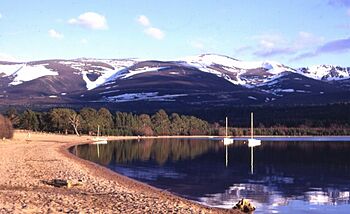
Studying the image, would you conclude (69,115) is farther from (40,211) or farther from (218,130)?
(40,211)

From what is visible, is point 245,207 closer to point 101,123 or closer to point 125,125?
point 101,123

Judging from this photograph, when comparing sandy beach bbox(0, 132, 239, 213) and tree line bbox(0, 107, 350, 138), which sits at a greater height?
tree line bbox(0, 107, 350, 138)

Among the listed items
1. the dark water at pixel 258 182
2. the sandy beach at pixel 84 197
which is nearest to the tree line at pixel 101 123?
the dark water at pixel 258 182

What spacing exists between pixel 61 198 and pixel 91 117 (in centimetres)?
10016

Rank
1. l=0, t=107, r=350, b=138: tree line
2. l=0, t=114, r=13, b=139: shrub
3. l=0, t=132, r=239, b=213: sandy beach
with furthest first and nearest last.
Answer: l=0, t=107, r=350, b=138: tree line, l=0, t=114, r=13, b=139: shrub, l=0, t=132, r=239, b=213: sandy beach

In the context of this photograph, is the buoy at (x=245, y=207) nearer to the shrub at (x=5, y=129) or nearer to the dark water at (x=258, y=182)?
the dark water at (x=258, y=182)

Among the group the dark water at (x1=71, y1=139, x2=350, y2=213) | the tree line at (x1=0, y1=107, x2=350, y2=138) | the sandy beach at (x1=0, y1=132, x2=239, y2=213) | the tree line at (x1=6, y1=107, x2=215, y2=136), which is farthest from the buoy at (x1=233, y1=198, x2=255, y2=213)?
the tree line at (x1=6, y1=107, x2=215, y2=136)

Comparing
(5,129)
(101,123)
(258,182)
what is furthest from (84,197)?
(101,123)

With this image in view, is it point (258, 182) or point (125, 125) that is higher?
point (125, 125)

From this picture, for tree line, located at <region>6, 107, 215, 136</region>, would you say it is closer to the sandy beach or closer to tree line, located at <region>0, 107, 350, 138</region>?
tree line, located at <region>0, 107, 350, 138</region>

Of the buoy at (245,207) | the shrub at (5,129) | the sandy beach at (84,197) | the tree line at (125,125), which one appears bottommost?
the buoy at (245,207)

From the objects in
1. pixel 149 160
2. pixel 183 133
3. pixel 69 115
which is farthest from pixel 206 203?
pixel 183 133

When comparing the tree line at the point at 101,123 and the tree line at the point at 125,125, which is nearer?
the tree line at the point at 101,123

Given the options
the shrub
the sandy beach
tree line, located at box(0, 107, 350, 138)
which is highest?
tree line, located at box(0, 107, 350, 138)
